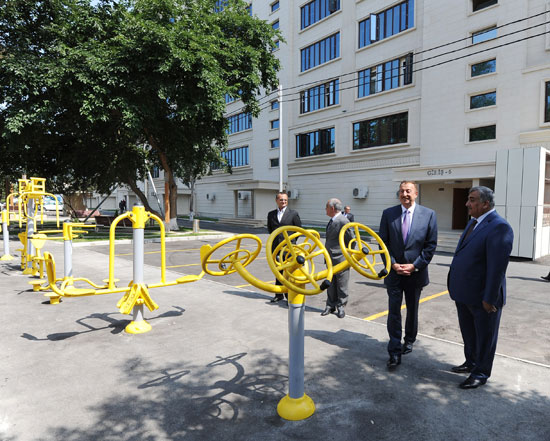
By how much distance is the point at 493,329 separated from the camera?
3.27 metres

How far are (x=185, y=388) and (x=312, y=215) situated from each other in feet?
78.6

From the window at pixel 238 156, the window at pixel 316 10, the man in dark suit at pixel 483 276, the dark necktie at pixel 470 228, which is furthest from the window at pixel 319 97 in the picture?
the man in dark suit at pixel 483 276

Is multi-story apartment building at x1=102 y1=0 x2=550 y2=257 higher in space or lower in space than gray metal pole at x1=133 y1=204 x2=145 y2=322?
higher

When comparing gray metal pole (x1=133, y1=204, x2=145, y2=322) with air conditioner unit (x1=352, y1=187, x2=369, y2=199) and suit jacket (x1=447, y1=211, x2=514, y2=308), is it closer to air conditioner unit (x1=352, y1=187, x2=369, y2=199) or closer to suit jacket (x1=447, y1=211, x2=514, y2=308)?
suit jacket (x1=447, y1=211, x2=514, y2=308)

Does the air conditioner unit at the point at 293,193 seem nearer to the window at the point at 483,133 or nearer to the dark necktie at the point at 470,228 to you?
the window at the point at 483,133

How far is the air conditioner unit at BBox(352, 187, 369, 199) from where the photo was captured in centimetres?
2311

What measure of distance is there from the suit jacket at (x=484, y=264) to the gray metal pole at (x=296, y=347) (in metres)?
1.59

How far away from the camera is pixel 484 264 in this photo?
3295mm

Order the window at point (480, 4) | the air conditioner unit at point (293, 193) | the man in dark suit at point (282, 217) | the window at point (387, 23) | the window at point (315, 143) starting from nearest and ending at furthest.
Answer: the man in dark suit at point (282, 217) → the window at point (480, 4) → the window at point (387, 23) → the window at point (315, 143) → the air conditioner unit at point (293, 193)

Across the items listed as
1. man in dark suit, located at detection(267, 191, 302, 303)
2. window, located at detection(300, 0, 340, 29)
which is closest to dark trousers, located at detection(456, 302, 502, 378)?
man in dark suit, located at detection(267, 191, 302, 303)

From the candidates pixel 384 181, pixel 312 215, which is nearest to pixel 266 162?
pixel 312 215

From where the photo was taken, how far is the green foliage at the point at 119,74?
14516 millimetres

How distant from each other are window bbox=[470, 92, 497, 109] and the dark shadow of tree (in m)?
17.9

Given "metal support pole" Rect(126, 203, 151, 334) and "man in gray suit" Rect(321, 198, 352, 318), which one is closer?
"metal support pole" Rect(126, 203, 151, 334)
